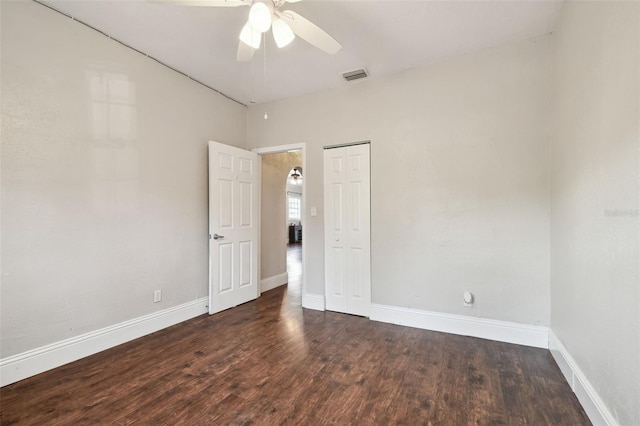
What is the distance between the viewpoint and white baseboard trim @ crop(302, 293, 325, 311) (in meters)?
3.82

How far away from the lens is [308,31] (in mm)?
2008

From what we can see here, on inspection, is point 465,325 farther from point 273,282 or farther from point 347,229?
point 273,282

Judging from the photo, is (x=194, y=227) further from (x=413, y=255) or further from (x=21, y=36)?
(x=413, y=255)

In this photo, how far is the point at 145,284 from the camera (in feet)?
9.87

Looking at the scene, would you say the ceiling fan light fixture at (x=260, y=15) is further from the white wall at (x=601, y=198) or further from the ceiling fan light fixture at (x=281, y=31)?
the white wall at (x=601, y=198)

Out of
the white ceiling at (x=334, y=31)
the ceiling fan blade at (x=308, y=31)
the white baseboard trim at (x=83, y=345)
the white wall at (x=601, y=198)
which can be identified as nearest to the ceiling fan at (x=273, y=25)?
the ceiling fan blade at (x=308, y=31)

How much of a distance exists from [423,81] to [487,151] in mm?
1059

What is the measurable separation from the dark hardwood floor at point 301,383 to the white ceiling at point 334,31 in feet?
9.54

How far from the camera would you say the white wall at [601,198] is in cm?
133

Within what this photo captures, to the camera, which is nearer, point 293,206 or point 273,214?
point 273,214

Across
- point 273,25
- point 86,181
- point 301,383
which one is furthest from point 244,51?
point 301,383

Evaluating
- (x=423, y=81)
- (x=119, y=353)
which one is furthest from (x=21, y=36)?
(x=423, y=81)

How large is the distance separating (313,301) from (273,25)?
10.3 feet

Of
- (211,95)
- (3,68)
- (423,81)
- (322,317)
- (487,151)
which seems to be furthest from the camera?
(211,95)
